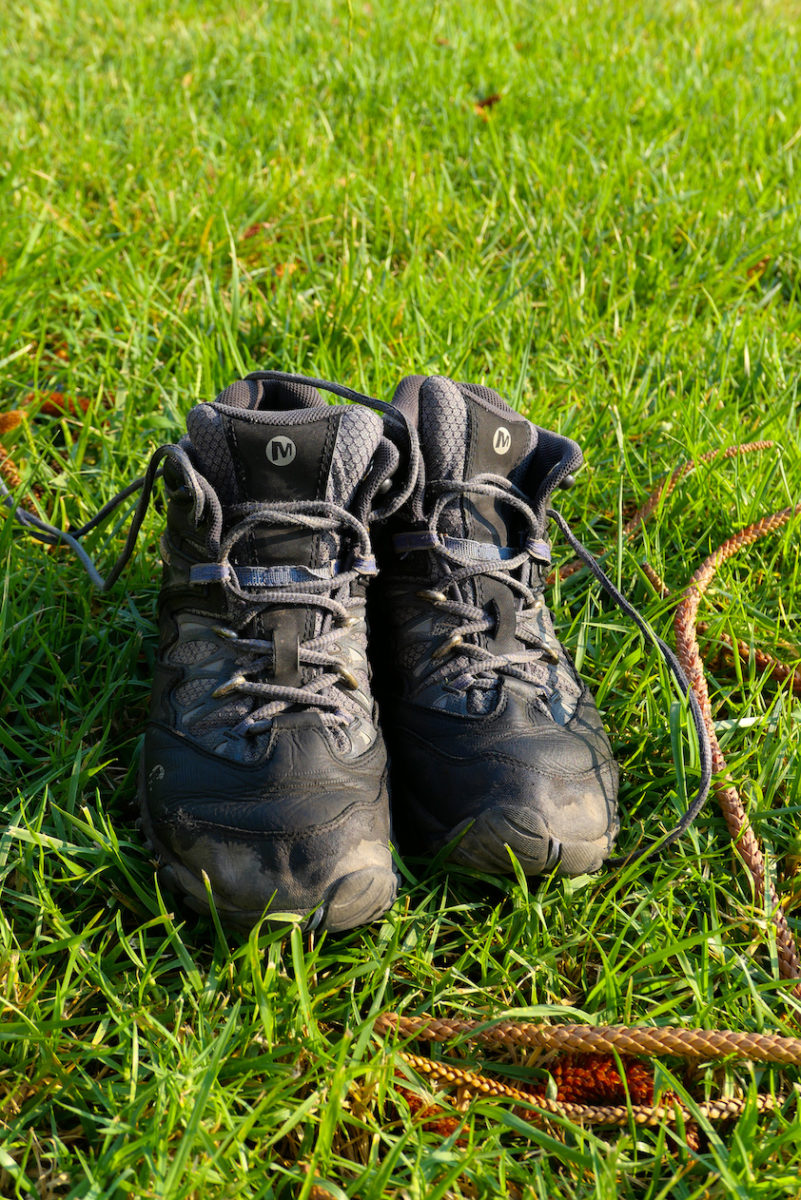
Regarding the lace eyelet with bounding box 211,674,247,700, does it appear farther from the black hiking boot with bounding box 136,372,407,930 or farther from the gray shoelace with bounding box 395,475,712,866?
the gray shoelace with bounding box 395,475,712,866

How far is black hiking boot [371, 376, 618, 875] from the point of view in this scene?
5.49 ft

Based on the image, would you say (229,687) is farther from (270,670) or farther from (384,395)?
(384,395)

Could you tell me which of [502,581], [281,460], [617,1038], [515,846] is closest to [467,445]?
[502,581]

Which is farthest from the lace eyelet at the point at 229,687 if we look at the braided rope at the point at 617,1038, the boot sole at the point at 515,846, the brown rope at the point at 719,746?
the brown rope at the point at 719,746

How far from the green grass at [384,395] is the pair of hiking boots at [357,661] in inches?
5.0

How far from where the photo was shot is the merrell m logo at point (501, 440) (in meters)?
1.95

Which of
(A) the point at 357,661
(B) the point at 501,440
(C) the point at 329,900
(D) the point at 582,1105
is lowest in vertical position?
(D) the point at 582,1105

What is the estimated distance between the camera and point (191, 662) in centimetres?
180

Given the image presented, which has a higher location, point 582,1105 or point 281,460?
point 281,460

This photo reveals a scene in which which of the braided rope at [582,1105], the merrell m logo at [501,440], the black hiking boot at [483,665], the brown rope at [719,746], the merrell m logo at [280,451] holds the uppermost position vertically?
the merrell m logo at [280,451]

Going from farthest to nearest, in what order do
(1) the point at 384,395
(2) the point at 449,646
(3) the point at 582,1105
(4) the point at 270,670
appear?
1. (1) the point at 384,395
2. (2) the point at 449,646
3. (4) the point at 270,670
4. (3) the point at 582,1105

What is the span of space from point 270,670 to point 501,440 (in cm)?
66

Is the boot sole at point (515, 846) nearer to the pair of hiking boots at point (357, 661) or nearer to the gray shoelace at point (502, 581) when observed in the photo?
the pair of hiking boots at point (357, 661)

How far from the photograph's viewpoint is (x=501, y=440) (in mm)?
1953
